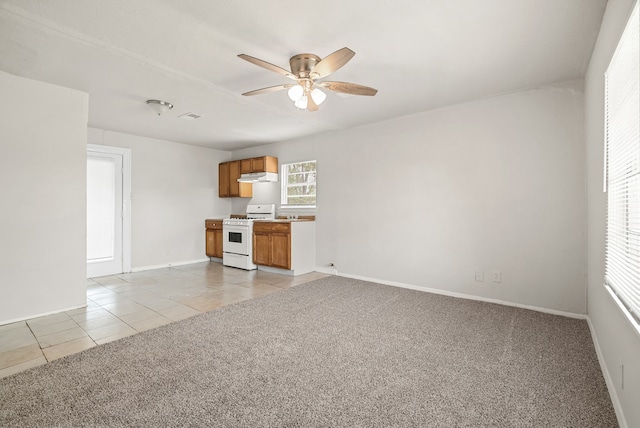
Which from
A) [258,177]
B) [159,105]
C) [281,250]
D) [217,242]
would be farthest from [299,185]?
[159,105]

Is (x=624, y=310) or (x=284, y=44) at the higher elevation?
(x=284, y=44)

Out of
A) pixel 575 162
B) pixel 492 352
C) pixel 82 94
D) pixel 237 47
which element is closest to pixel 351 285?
pixel 492 352

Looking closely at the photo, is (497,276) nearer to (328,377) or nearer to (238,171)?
(328,377)

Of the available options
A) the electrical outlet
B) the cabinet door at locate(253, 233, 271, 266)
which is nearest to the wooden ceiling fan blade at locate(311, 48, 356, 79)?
the electrical outlet

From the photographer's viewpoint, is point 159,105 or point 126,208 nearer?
point 159,105

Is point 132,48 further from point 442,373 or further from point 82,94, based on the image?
point 442,373

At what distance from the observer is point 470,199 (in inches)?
144

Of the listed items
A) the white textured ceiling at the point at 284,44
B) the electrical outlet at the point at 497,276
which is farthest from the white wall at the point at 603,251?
the electrical outlet at the point at 497,276

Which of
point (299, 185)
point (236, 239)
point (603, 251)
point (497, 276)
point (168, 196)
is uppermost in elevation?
point (299, 185)

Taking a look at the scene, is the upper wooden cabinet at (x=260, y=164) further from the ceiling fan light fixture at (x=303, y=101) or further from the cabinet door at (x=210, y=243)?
the ceiling fan light fixture at (x=303, y=101)

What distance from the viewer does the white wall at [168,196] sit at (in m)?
5.29

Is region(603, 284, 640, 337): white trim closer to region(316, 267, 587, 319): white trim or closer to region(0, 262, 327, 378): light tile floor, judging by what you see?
region(316, 267, 587, 319): white trim

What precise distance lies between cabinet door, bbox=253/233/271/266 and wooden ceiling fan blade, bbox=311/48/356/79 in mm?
3309

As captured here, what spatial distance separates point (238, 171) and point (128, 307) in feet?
11.7
